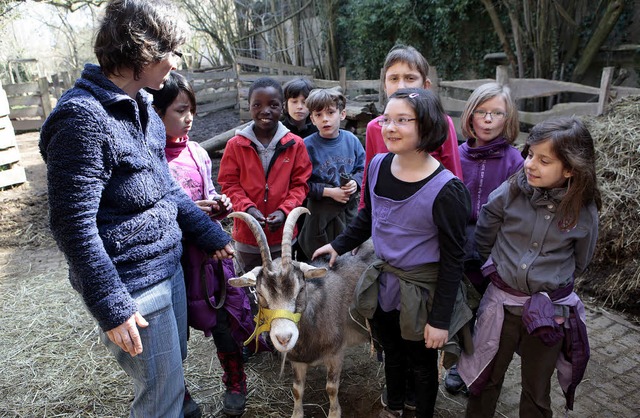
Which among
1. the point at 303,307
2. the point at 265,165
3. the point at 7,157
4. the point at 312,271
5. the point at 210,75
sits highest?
the point at 210,75

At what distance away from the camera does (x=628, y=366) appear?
337 cm

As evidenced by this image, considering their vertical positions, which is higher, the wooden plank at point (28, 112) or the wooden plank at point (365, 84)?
the wooden plank at point (365, 84)

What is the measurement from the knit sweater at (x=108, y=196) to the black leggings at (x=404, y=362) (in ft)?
4.13

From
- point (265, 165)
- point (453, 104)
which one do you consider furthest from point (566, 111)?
point (265, 165)

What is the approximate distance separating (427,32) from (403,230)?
13158 millimetres

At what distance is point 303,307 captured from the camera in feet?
8.91

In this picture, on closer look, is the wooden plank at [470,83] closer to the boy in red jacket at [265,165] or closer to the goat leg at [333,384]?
the boy in red jacket at [265,165]

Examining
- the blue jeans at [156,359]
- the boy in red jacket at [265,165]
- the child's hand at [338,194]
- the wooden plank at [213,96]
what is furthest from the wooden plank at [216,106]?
the blue jeans at [156,359]

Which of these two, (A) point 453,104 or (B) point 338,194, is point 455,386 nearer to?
(B) point 338,194

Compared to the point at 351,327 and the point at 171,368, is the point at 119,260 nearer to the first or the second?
the point at 171,368

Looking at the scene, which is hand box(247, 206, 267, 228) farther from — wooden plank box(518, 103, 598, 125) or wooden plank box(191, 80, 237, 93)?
wooden plank box(191, 80, 237, 93)

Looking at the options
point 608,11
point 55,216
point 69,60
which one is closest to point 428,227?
point 55,216

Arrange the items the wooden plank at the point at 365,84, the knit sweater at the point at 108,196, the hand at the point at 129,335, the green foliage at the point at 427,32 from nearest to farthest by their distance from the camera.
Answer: the knit sweater at the point at 108,196
the hand at the point at 129,335
the wooden plank at the point at 365,84
the green foliage at the point at 427,32

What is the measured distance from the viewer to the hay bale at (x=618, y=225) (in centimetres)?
419
